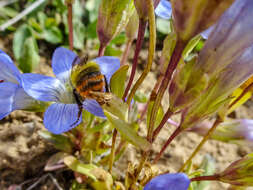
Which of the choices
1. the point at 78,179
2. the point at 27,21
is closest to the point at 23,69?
the point at 27,21

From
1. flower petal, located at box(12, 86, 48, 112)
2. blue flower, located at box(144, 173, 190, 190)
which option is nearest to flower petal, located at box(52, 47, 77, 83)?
flower petal, located at box(12, 86, 48, 112)

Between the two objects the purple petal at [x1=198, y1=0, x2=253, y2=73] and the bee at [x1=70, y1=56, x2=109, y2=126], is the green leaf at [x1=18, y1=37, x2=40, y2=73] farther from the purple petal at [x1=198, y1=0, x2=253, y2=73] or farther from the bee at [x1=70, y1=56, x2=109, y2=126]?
the purple petal at [x1=198, y1=0, x2=253, y2=73]

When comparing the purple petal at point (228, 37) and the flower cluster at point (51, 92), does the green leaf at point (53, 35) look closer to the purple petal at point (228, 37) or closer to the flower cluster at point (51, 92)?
the flower cluster at point (51, 92)

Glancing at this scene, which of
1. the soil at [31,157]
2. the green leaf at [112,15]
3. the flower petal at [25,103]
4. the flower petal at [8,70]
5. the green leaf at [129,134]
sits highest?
the green leaf at [112,15]

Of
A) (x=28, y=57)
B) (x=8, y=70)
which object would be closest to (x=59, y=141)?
(x=8, y=70)

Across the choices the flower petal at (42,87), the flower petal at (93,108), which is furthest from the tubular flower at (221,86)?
the flower petal at (42,87)

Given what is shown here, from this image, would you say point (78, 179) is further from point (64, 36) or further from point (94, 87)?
point (64, 36)
